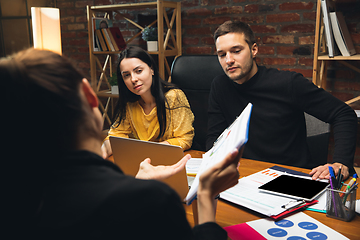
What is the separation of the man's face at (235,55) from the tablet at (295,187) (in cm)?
70

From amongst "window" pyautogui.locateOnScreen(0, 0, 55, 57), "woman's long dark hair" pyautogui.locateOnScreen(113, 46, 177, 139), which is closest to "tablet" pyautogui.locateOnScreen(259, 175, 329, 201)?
"woman's long dark hair" pyautogui.locateOnScreen(113, 46, 177, 139)

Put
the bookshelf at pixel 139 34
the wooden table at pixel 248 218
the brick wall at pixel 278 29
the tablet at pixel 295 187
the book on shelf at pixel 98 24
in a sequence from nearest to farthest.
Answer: the wooden table at pixel 248 218 < the tablet at pixel 295 187 < the brick wall at pixel 278 29 < the bookshelf at pixel 139 34 < the book on shelf at pixel 98 24

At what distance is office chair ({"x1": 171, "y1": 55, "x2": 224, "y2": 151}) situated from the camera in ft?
6.10

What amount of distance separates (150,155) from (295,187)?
0.48 metres

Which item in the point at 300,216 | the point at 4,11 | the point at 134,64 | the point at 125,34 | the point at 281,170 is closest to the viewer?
the point at 300,216

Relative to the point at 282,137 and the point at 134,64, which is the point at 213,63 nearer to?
the point at 134,64

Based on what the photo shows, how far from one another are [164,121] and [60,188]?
132cm

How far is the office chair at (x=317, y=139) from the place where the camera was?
1.53 m

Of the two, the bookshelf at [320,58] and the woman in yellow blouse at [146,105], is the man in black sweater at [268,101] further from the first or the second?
the bookshelf at [320,58]

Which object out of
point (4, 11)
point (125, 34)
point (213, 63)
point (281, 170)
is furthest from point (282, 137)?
point (4, 11)

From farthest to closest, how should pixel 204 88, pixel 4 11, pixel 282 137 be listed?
1. pixel 4 11
2. pixel 204 88
3. pixel 282 137

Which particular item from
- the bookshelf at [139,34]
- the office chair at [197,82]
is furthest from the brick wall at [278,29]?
the office chair at [197,82]

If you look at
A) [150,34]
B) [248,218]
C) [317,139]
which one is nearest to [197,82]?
[317,139]

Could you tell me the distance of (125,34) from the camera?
10.1ft
